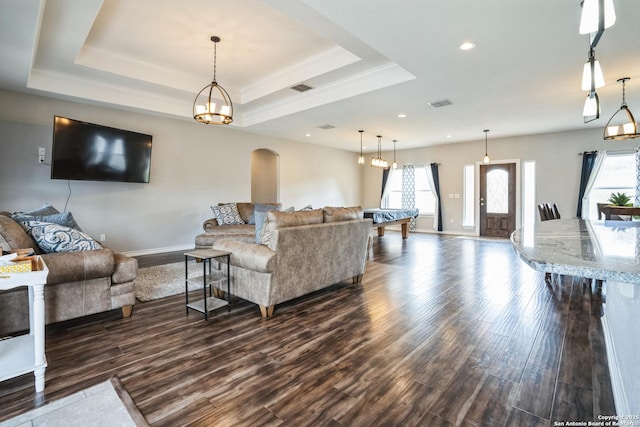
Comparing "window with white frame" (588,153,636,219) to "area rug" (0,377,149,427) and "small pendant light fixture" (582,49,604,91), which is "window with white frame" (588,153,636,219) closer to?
"small pendant light fixture" (582,49,604,91)

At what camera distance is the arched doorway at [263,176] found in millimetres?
9273

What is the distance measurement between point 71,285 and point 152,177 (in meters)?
4.02

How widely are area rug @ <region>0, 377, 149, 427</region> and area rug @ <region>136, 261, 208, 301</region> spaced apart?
1747 mm

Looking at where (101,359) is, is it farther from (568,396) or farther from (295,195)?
(295,195)

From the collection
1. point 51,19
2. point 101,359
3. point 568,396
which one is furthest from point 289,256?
point 51,19

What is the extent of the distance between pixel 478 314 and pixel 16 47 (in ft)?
18.6

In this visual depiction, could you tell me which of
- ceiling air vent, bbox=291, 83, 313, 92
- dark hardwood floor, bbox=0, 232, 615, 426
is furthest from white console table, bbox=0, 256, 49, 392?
ceiling air vent, bbox=291, 83, 313, 92

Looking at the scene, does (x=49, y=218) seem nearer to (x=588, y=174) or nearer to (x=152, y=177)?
(x=152, y=177)

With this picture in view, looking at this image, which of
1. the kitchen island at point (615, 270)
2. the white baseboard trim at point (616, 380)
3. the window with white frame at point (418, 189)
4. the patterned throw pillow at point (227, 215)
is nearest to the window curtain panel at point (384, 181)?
the window with white frame at point (418, 189)

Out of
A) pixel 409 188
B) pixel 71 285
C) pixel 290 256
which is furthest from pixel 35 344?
pixel 409 188

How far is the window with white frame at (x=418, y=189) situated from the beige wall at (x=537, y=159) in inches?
12.4

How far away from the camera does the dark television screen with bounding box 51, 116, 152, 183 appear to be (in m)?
4.76

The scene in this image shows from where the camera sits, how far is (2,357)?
6.12 feet

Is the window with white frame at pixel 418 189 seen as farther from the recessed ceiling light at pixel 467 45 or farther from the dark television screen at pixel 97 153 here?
the dark television screen at pixel 97 153
